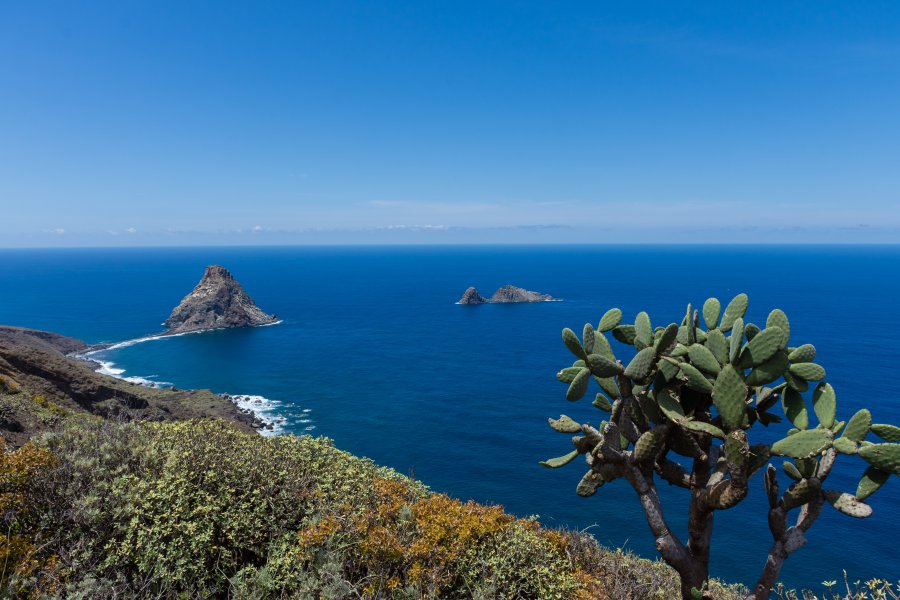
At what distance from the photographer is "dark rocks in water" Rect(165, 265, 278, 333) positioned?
118 metres

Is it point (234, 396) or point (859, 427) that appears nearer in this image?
point (859, 427)

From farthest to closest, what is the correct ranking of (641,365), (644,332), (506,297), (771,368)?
(506,297) < (644,332) < (641,365) < (771,368)

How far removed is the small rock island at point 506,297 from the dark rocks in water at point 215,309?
189 feet

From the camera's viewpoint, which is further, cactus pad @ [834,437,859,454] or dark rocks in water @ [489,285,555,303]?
dark rocks in water @ [489,285,555,303]

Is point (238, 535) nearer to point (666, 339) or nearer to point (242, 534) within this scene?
point (242, 534)

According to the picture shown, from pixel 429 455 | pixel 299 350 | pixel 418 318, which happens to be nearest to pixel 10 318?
pixel 299 350

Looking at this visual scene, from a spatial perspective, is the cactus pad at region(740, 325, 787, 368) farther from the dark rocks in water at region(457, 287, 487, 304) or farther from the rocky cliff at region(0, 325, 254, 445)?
the dark rocks in water at region(457, 287, 487, 304)

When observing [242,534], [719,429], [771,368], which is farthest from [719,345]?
[242,534]

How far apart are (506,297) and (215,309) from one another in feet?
274

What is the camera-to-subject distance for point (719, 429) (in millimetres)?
8398

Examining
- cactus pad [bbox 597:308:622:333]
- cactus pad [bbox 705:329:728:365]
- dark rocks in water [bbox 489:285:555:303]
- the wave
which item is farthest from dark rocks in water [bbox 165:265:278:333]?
cactus pad [bbox 705:329:728:365]

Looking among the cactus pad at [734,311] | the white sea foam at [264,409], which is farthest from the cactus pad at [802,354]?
the white sea foam at [264,409]

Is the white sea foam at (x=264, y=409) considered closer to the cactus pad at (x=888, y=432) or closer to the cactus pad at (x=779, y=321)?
the cactus pad at (x=779, y=321)

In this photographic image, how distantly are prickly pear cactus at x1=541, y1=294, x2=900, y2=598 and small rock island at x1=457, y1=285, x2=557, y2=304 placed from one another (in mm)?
141937
